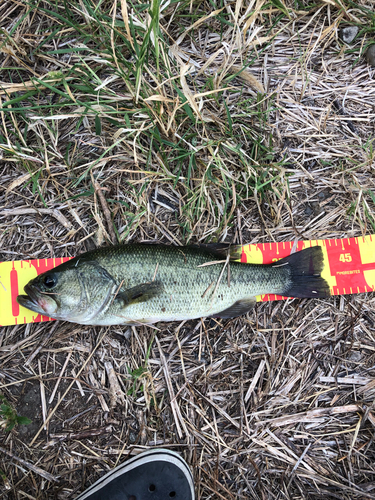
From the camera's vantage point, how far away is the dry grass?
349 cm

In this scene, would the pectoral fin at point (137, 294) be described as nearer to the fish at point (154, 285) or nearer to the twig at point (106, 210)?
the fish at point (154, 285)

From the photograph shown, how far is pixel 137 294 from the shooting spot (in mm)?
3254

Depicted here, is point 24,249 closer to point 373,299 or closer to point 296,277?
point 296,277

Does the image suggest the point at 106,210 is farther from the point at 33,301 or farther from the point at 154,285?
the point at 33,301

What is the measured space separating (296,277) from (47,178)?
9.37 feet

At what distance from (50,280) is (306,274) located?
101 inches

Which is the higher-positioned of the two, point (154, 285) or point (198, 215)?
point (198, 215)

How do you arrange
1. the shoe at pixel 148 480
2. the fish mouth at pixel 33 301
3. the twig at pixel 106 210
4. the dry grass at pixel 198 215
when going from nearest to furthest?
the fish mouth at pixel 33 301, the shoe at pixel 148 480, the dry grass at pixel 198 215, the twig at pixel 106 210

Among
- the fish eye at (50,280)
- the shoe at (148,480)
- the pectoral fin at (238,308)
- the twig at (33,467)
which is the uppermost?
the fish eye at (50,280)

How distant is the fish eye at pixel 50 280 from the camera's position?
3.21 metres

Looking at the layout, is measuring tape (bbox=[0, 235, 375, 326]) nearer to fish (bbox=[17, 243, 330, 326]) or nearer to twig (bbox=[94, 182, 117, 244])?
fish (bbox=[17, 243, 330, 326])

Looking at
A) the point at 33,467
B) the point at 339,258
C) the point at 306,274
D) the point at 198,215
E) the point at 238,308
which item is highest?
the point at 198,215

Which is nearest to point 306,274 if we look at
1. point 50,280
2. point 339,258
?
point 339,258

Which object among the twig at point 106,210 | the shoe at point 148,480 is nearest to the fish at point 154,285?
the twig at point 106,210
